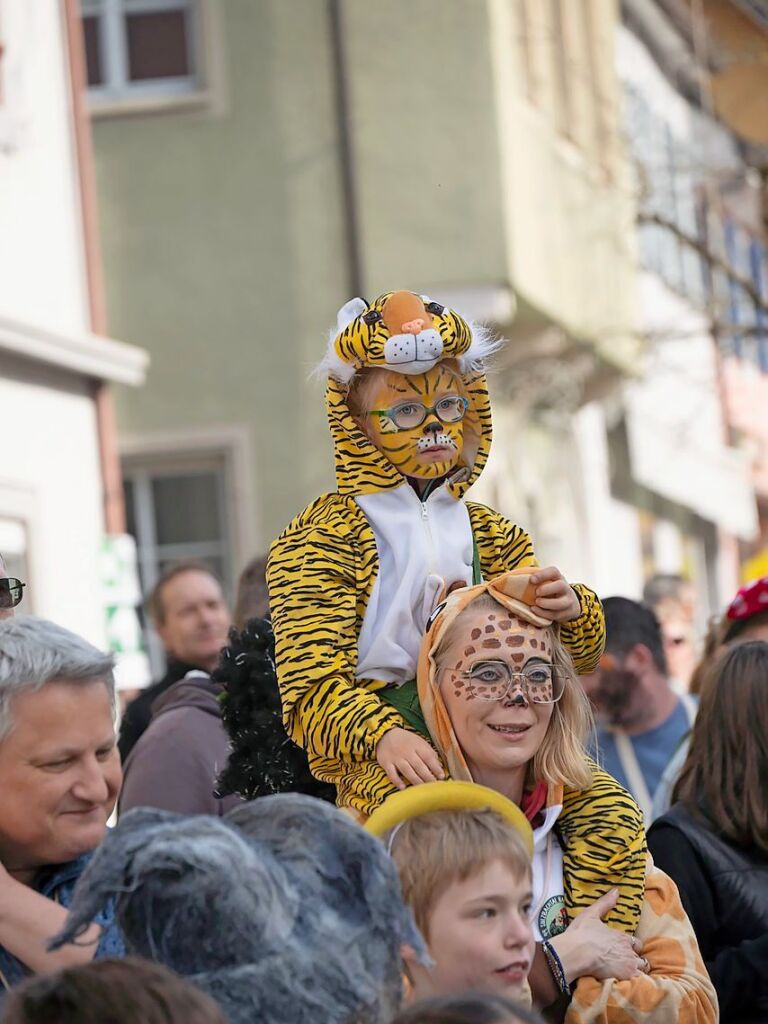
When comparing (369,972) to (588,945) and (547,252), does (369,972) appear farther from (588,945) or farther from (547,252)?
(547,252)

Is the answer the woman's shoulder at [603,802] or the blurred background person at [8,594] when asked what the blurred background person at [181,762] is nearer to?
the blurred background person at [8,594]

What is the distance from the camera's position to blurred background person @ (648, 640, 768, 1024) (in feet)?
17.0

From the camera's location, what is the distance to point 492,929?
379 cm

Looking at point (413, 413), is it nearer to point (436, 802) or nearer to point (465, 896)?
point (436, 802)

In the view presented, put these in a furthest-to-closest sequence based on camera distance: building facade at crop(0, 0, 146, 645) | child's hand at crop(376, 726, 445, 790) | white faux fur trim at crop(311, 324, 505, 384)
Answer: building facade at crop(0, 0, 146, 645) < white faux fur trim at crop(311, 324, 505, 384) < child's hand at crop(376, 726, 445, 790)

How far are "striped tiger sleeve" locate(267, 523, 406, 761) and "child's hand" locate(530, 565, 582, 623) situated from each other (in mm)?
341

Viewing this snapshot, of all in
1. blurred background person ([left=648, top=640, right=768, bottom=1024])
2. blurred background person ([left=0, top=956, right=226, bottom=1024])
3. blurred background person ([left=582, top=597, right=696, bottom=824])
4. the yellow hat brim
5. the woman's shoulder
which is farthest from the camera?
blurred background person ([left=582, top=597, right=696, bottom=824])

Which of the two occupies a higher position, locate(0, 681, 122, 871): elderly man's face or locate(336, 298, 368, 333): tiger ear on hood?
locate(336, 298, 368, 333): tiger ear on hood

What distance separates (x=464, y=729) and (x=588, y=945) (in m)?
0.45

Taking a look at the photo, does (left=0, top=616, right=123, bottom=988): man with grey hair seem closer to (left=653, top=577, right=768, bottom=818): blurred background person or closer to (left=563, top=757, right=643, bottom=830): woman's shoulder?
(left=563, top=757, right=643, bottom=830): woman's shoulder

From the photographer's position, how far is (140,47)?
58.2 feet

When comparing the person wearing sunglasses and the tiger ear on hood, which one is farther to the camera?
the tiger ear on hood

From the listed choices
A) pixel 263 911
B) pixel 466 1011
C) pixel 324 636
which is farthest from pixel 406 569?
pixel 466 1011

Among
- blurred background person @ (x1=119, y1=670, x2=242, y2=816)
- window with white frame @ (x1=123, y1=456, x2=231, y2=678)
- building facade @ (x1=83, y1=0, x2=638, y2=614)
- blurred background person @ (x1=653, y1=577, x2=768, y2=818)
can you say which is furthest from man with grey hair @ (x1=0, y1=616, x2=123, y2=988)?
window with white frame @ (x1=123, y1=456, x2=231, y2=678)
